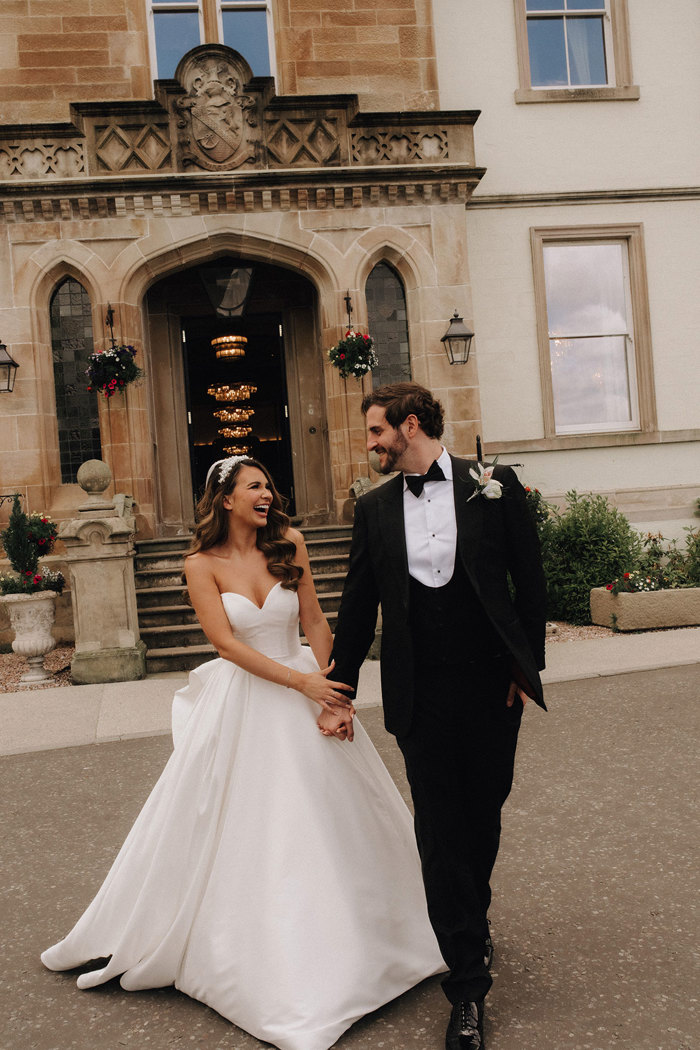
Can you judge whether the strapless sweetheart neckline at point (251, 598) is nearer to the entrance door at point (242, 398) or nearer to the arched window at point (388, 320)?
the arched window at point (388, 320)

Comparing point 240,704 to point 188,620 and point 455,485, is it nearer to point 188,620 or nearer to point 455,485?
point 455,485

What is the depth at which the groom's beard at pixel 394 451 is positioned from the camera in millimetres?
2945

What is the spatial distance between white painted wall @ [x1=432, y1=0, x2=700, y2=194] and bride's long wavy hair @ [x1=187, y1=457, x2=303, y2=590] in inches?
421

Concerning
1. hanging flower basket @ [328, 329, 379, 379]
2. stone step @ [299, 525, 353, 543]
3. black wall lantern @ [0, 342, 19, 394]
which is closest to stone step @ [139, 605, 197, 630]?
stone step @ [299, 525, 353, 543]

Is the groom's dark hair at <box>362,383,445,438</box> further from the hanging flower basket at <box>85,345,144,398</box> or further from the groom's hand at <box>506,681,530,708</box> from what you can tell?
the hanging flower basket at <box>85,345,144,398</box>

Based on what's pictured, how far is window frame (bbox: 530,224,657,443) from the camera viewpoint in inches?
515

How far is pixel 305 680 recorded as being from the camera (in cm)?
319

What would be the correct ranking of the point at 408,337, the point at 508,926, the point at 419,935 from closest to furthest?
the point at 419,935 → the point at 508,926 → the point at 408,337

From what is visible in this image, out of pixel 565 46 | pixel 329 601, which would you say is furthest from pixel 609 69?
pixel 329 601

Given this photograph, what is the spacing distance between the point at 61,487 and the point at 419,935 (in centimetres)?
935

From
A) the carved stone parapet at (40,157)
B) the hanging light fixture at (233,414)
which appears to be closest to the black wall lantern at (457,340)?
the carved stone parapet at (40,157)

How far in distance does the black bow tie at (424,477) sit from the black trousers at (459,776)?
0.57m

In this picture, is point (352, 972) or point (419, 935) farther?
point (419, 935)

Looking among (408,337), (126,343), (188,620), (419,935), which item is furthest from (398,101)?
(419,935)
